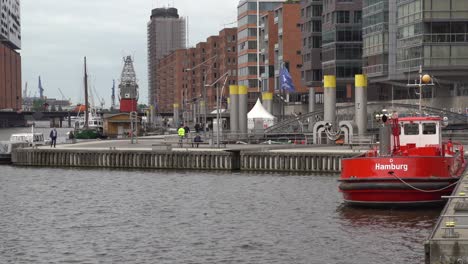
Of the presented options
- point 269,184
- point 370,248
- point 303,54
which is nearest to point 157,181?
point 269,184

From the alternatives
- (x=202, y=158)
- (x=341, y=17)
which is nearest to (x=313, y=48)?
(x=341, y=17)

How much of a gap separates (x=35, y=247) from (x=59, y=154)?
43.9 meters

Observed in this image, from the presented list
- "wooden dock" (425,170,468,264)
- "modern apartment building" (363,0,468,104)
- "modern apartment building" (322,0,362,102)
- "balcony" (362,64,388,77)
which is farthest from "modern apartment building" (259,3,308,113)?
"wooden dock" (425,170,468,264)

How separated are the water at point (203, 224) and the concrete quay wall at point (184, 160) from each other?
4626 mm

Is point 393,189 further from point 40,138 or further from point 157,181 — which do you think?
point 40,138

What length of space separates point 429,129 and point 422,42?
52.9m

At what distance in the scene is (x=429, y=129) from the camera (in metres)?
44.0

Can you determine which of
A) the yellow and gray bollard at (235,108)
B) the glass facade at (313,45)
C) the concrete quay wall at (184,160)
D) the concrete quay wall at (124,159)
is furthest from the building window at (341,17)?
the concrete quay wall at (124,159)

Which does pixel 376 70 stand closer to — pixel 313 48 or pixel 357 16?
pixel 357 16

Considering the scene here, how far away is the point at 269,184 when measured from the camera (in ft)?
186

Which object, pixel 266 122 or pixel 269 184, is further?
pixel 266 122

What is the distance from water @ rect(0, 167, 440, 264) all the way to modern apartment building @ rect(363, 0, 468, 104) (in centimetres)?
4174

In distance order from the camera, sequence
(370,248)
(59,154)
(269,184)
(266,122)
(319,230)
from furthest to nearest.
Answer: (266,122), (59,154), (269,184), (319,230), (370,248)

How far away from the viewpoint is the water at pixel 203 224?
31.6 m
